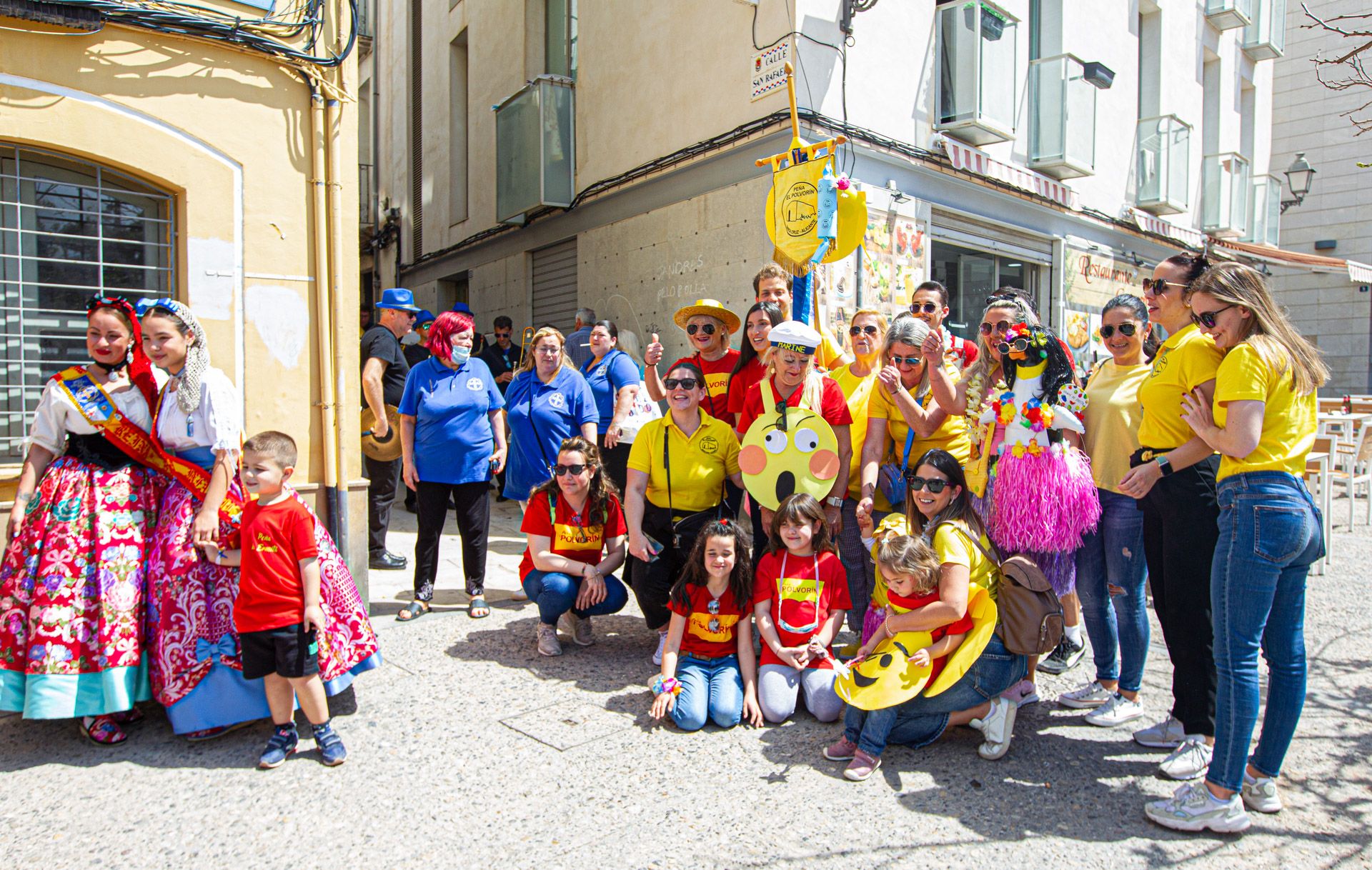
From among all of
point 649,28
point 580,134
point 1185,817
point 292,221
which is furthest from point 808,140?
point 1185,817

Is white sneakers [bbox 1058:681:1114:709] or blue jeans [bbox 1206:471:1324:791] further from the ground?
blue jeans [bbox 1206:471:1324:791]

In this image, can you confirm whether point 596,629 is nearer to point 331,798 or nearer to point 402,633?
point 402,633

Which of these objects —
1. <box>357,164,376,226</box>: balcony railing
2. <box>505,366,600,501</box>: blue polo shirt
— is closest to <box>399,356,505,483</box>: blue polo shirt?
<box>505,366,600,501</box>: blue polo shirt

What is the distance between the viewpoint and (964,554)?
3340mm

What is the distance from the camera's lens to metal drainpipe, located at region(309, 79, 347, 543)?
4.93 meters

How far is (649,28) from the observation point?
909cm

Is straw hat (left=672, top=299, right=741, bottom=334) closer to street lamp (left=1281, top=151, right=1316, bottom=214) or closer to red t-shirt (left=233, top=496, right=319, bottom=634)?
red t-shirt (left=233, top=496, right=319, bottom=634)

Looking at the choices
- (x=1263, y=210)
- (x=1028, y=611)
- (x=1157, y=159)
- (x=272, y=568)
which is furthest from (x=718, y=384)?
(x=1263, y=210)

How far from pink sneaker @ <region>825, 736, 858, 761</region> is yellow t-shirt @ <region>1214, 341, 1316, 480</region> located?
1686 millimetres

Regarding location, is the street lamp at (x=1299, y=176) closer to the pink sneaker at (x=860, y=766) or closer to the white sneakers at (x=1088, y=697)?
the white sneakers at (x=1088, y=697)

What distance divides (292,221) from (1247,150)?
16.9 metres

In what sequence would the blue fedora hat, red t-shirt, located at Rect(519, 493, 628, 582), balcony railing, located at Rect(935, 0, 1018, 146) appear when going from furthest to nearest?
balcony railing, located at Rect(935, 0, 1018, 146), the blue fedora hat, red t-shirt, located at Rect(519, 493, 628, 582)

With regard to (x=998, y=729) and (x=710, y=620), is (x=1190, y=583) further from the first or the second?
(x=710, y=620)

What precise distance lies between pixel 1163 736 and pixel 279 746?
3.53 metres
